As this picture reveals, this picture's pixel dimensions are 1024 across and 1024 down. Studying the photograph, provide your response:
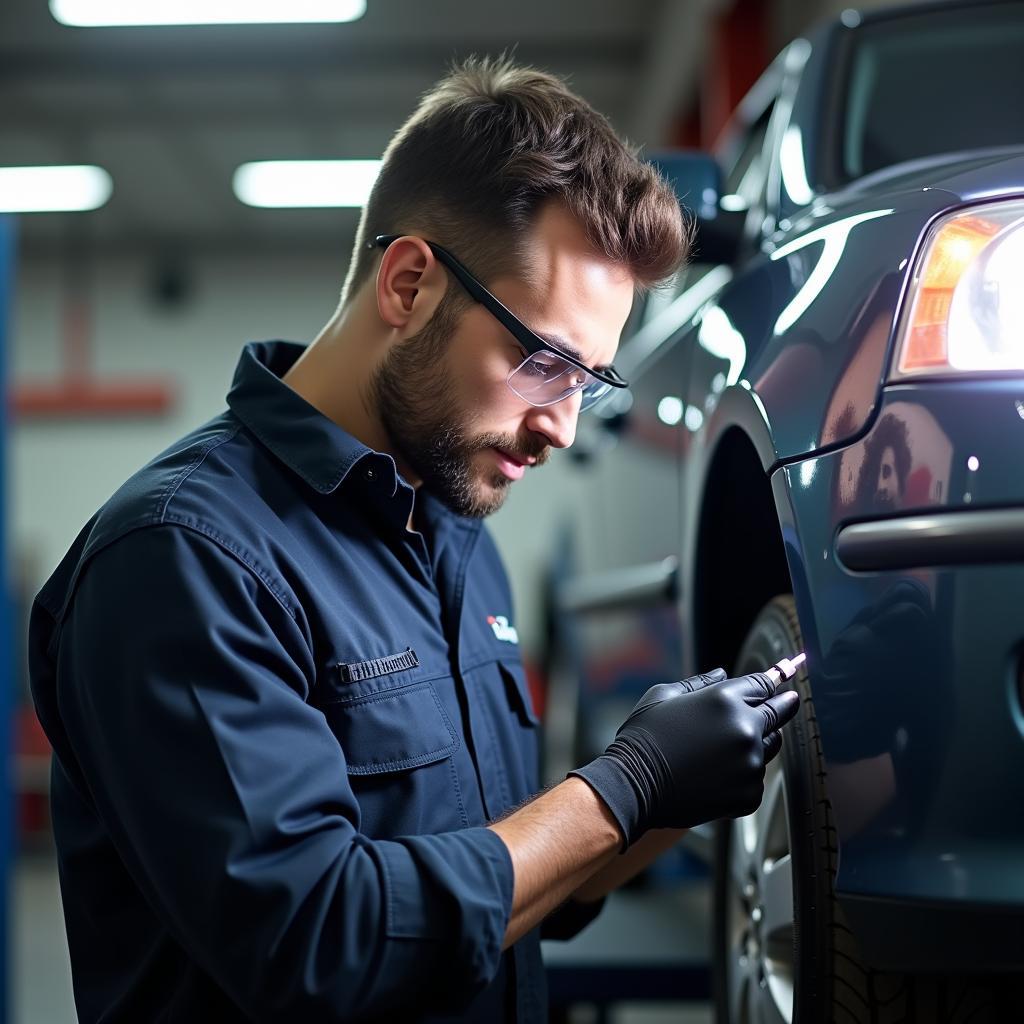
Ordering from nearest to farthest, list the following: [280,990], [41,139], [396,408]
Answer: [280,990] → [396,408] → [41,139]

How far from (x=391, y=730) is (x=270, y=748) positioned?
192 millimetres

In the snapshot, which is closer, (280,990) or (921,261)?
(280,990)

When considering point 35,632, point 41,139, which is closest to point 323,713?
point 35,632

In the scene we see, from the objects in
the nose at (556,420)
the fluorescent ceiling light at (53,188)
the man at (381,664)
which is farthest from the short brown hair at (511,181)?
the fluorescent ceiling light at (53,188)

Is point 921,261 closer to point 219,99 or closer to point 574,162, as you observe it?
point 574,162

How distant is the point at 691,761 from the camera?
3.38 ft

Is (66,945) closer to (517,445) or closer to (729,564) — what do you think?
(729,564)

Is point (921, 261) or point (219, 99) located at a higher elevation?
point (219, 99)

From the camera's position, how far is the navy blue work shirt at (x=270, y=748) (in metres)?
0.90

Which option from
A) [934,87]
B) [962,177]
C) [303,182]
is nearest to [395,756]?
[962,177]

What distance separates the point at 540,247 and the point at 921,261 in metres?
0.36

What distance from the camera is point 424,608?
1.24m

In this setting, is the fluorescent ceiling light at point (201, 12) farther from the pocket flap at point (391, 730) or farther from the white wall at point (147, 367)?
the pocket flap at point (391, 730)

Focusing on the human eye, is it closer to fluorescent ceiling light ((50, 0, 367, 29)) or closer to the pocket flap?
the pocket flap
